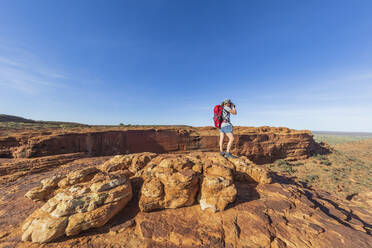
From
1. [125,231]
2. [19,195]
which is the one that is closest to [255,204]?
[125,231]

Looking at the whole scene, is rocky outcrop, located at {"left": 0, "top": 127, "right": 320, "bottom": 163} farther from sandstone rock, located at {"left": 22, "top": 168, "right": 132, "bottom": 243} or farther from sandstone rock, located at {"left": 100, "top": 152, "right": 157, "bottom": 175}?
sandstone rock, located at {"left": 22, "top": 168, "right": 132, "bottom": 243}

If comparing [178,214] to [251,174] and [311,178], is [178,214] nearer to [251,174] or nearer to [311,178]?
[251,174]

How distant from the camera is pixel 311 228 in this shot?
10.6 feet

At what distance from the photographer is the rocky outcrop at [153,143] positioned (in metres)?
9.48

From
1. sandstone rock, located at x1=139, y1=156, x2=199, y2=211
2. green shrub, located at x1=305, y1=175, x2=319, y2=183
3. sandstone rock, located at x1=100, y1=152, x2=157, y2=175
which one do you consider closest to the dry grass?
green shrub, located at x1=305, y1=175, x2=319, y2=183

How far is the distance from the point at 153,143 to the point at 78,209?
1212cm

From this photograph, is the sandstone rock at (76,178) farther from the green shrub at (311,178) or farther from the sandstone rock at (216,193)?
the green shrub at (311,178)

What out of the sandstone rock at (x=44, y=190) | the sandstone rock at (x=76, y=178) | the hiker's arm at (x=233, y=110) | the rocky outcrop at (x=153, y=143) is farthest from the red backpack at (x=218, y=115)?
the rocky outcrop at (x=153, y=143)

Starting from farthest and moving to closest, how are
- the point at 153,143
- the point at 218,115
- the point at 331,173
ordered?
the point at 153,143 → the point at 331,173 → the point at 218,115

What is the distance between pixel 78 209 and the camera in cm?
290

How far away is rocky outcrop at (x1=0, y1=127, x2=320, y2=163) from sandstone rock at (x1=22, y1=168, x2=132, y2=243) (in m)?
9.80

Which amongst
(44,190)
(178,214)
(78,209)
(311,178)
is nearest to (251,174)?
(178,214)

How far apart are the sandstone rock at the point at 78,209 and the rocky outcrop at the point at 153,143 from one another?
32.2 feet

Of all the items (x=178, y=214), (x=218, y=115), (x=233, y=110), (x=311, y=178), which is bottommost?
(x=311, y=178)
